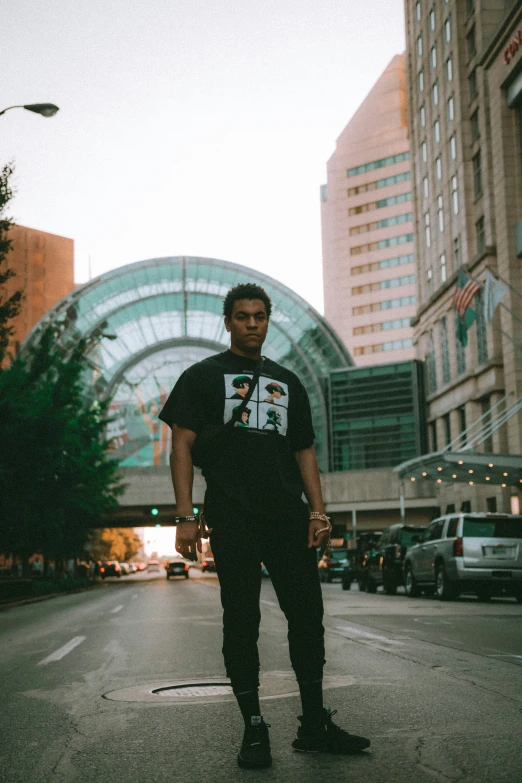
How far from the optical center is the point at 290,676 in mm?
7012

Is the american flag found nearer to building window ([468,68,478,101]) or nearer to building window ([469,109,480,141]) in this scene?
building window ([469,109,480,141])

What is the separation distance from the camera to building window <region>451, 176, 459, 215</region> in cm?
4844

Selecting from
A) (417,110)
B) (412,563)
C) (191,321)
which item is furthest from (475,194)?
(191,321)

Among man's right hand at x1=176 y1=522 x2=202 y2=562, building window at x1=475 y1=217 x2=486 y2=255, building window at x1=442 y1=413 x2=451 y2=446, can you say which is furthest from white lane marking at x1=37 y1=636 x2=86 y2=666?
building window at x1=442 y1=413 x2=451 y2=446

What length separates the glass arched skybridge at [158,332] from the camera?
71.8 meters

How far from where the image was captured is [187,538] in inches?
160

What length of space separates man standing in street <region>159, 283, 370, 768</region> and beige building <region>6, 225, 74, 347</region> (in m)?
105

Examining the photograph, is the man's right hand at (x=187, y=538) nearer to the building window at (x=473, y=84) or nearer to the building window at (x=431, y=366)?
the building window at (x=473, y=84)

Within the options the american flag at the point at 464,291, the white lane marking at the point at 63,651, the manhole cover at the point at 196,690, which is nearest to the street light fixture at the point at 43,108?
the white lane marking at the point at 63,651

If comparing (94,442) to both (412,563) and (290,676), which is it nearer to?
(412,563)

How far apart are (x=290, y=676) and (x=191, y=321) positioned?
2732 inches

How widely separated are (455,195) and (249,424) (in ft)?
155

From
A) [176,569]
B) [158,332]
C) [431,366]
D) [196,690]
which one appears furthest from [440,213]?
[196,690]

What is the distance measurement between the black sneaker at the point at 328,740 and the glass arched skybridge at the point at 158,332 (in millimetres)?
64572
